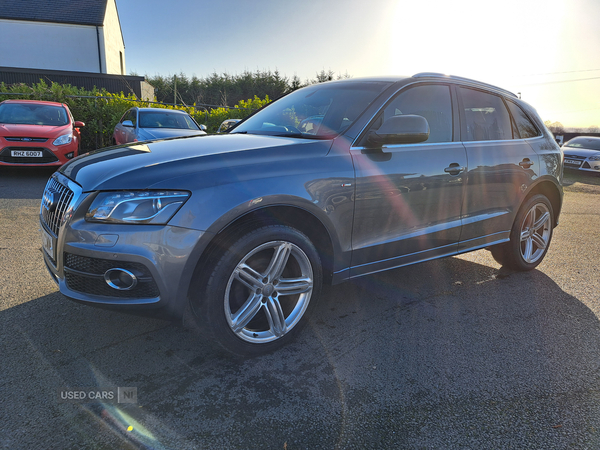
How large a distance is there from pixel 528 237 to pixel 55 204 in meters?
4.17

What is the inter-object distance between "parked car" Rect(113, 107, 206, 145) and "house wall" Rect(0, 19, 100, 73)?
72.8 ft

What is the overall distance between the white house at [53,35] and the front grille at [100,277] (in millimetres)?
31834

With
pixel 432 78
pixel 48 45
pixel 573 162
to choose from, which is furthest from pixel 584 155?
pixel 48 45

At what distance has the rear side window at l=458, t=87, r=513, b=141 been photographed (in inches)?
143

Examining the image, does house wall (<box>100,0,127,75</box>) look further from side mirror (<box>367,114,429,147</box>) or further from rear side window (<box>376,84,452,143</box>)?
side mirror (<box>367,114,429,147</box>)

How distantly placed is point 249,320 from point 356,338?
0.79 m

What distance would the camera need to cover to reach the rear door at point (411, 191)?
2.85m

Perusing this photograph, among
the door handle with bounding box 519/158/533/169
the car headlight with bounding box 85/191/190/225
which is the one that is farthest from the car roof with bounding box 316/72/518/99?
the car headlight with bounding box 85/191/190/225

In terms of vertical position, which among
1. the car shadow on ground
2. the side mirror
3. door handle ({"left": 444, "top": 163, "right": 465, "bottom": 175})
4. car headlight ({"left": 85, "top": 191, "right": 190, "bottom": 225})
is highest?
the side mirror

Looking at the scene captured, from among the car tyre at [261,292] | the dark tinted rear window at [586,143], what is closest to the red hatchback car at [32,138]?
the car tyre at [261,292]

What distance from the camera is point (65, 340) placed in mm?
2631

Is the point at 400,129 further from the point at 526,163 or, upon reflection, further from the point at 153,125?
the point at 153,125

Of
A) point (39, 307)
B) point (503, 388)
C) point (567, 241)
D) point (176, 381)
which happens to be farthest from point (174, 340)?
point (567, 241)

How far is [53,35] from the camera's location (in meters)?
28.6
